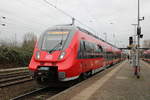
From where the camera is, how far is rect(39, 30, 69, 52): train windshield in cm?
928

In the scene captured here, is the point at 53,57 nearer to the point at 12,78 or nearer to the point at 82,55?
the point at 82,55

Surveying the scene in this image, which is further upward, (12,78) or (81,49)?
(81,49)

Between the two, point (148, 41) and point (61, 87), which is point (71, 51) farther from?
point (148, 41)

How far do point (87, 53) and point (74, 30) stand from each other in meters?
2.05

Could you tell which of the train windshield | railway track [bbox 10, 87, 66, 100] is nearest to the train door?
the train windshield

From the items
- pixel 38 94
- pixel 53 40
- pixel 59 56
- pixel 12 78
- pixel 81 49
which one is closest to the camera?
pixel 38 94

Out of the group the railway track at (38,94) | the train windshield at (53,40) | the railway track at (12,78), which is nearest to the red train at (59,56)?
the train windshield at (53,40)

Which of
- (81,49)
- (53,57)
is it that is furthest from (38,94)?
(81,49)

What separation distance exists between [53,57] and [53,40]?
126 cm

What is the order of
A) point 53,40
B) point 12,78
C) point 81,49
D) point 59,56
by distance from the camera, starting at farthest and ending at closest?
point 12,78, point 81,49, point 53,40, point 59,56

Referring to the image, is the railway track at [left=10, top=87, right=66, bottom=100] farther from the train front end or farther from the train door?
the train door

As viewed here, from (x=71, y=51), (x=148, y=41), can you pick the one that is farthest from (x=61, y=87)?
(x=148, y=41)

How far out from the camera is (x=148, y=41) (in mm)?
102750

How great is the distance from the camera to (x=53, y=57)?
28.7 feet
